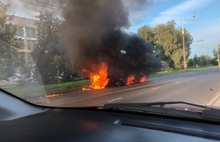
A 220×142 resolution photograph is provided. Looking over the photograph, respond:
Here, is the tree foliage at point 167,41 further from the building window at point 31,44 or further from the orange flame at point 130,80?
the building window at point 31,44

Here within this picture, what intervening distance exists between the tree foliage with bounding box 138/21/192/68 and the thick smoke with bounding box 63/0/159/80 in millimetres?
253

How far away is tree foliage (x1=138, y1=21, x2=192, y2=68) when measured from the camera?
11.9 ft

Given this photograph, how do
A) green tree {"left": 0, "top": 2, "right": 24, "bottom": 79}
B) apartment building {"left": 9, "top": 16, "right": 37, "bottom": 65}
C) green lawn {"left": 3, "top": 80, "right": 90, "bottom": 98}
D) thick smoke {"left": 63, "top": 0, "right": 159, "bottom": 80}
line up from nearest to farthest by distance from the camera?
green lawn {"left": 3, "top": 80, "right": 90, "bottom": 98}, green tree {"left": 0, "top": 2, "right": 24, "bottom": 79}, thick smoke {"left": 63, "top": 0, "right": 159, "bottom": 80}, apartment building {"left": 9, "top": 16, "right": 37, "bottom": 65}

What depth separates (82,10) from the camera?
430 cm

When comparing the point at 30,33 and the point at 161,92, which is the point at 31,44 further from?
the point at 161,92

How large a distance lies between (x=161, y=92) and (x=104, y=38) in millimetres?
1733

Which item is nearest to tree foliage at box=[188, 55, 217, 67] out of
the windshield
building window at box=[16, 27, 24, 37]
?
the windshield

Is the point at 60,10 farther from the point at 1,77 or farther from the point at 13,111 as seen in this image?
the point at 13,111

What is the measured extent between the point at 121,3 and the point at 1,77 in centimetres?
157

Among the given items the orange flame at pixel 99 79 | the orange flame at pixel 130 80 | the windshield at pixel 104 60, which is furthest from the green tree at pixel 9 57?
the orange flame at pixel 130 80

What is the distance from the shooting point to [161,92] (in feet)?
14.9

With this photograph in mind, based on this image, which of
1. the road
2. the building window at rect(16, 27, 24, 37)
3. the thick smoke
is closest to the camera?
the road

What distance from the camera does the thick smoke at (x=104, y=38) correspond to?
3.95 m

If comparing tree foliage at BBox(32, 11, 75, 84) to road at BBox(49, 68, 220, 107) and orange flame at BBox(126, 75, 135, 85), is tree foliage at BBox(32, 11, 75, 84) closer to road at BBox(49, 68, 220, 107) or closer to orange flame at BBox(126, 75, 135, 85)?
road at BBox(49, 68, 220, 107)
